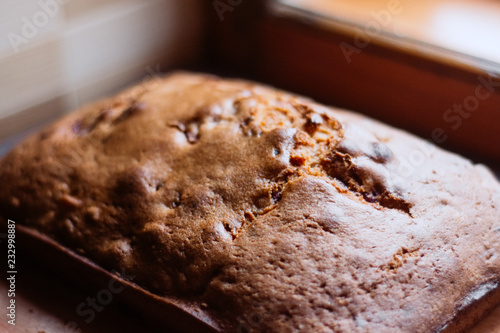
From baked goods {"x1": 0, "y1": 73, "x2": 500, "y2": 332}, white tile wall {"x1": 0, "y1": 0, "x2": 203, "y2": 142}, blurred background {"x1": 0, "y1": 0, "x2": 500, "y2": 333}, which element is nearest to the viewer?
baked goods {"x1": 0, "y1": 73, "x2": 500, "y2": 332}

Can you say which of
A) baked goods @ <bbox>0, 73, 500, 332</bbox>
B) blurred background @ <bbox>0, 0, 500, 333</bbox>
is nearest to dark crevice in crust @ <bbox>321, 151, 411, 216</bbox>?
baked goods @ <bbox>0, 73, 500, 332</bbox>

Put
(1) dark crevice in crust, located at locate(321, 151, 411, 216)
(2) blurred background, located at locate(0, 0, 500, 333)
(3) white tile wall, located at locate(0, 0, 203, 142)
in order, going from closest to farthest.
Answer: (1) dark crevice in crust, located at locate(321, 151, 411, 216)
(2) blurred background, located at locate(0, 0, 500, 333)
(3) white tile wall, located at locate(0, 0, 203, 142)

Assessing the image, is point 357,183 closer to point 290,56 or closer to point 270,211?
point 270,211

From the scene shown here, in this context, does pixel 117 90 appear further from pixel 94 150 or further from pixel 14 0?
pixel 94 150

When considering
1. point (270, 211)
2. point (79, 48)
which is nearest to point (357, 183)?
point (270, 211)

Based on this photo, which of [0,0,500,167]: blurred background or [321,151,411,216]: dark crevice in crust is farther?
[0,0,500,167]: blurred background

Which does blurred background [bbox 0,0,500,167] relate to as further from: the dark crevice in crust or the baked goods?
the dark crevice in crust

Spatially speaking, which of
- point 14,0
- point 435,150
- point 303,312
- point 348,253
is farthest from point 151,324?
point 14,0

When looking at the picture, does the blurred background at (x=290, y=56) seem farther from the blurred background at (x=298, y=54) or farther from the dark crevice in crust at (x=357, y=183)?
the dark crevice in crust at (x=357, y=183)
